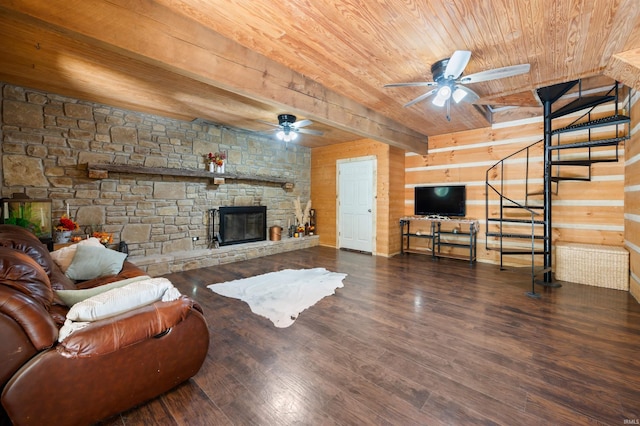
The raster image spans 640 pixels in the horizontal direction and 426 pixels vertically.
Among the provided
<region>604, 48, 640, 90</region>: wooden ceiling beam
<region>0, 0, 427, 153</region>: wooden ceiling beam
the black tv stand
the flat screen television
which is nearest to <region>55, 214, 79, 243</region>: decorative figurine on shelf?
<region>0, 0, 427, 153</region>: wooden ceiling beam

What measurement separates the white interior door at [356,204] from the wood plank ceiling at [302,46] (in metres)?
2.48

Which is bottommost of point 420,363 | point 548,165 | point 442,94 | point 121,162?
point 420,363

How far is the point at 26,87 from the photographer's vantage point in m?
3.35

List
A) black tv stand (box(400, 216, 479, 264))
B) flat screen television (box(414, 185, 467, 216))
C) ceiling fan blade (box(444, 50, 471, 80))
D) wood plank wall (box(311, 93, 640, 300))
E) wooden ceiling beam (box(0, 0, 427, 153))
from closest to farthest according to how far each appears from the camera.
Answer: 1. wooden ceiling beam (box(0, 0, 427, 153))
2. ceiling fan blade (box(444, 50, 471, 80))
3. wood plank wall (box(311, 93, 640, 300))
4. black tv stand (box(400, 216, 479, 264))
5. flat screen television (box(414, 185, 467, 216))

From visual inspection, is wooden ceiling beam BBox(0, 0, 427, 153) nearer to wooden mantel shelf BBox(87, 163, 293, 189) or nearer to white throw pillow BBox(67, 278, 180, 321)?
white throw pillow BBox(67, 278, 180, 321)

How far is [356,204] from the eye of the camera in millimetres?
6215

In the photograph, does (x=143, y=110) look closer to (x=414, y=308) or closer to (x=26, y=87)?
(x=26, y=87)

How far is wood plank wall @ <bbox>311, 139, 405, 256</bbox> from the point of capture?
5.68 m

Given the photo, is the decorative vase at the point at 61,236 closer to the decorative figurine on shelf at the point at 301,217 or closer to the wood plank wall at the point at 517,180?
the decorative figurine on shelf at the point at 301,217

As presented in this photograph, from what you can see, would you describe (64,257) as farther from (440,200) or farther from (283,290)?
(440,200)

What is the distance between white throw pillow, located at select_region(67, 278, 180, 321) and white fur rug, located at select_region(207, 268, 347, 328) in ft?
4.06

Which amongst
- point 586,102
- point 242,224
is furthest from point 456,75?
point 242,224

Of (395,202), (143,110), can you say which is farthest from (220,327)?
(395,202)

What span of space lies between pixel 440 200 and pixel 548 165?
1888 millimetres
